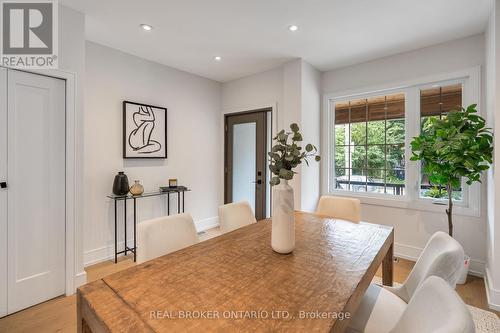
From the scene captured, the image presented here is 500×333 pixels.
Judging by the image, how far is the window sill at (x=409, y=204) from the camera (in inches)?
109

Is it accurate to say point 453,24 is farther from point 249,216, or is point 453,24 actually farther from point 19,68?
point 19,68

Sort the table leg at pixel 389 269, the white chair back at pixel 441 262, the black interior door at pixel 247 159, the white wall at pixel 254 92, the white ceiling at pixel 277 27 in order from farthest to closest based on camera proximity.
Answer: the black interior door at pixel 247 159, the white wall at pixel 254 92, the white ceiling at pixel 277 27, the table leg at pixel 389 269, the white chair back at pixel 441 262

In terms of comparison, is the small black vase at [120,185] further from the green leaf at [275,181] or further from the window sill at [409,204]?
the window sill at [409,204]

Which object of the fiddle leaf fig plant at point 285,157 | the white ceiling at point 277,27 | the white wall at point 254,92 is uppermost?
the white ceiling at point 277,27

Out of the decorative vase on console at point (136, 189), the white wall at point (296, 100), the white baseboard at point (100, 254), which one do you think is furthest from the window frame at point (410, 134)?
the white baseboard at point (100, 254)

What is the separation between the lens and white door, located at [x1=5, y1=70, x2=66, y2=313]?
6.63ft

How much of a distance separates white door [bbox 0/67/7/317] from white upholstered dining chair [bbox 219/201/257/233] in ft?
5.73

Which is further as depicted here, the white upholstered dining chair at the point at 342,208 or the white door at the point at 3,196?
the white upholstered dining chair at the point at 342,208

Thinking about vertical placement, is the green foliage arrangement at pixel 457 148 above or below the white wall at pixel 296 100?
below

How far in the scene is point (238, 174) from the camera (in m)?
4.33

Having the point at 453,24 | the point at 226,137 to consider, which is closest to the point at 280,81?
the point at 226,137

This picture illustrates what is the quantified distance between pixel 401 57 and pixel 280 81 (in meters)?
1.59

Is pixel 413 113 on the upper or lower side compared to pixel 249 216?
upper

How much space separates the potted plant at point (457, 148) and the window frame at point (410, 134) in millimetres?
429
